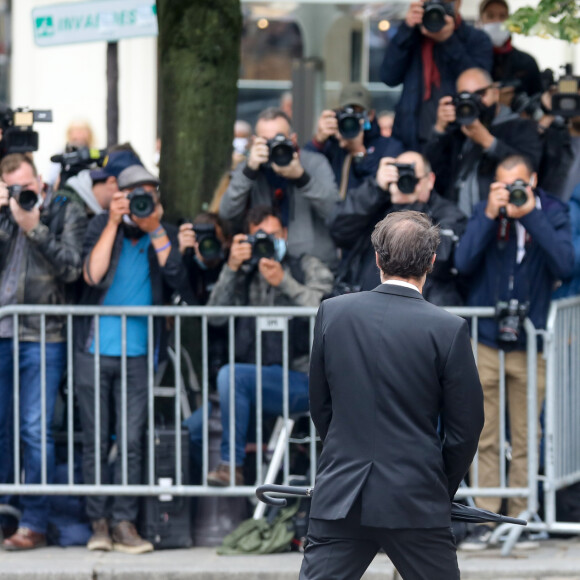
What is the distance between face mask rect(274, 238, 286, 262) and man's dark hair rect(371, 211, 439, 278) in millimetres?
2719

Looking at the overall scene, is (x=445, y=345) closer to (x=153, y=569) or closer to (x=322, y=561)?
(x=322, y=561)

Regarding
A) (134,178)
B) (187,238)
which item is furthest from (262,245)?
(134,178)

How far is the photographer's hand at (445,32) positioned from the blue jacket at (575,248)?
1.25m

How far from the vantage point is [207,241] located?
7523mm

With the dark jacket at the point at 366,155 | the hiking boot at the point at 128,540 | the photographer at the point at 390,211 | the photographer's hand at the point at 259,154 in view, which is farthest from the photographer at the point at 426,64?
the hiking boot at the point at 128,540

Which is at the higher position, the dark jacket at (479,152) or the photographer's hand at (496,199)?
the dark jacket at (479,152)

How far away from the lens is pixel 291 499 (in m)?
7.39

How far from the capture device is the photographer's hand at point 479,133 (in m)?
7.77

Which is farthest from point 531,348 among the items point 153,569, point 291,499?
point 153,569

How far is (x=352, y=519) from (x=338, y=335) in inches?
24.0

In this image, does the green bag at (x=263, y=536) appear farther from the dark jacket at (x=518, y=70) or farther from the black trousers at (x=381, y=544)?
the dark jacket at (x=518, y=70)

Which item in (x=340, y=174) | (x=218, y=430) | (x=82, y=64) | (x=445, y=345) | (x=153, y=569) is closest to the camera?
(x=445, y=345)

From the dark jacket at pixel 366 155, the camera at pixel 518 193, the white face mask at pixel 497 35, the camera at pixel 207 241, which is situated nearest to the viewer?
the camera at pixel 518 193

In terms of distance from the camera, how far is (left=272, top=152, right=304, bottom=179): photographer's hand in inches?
300
